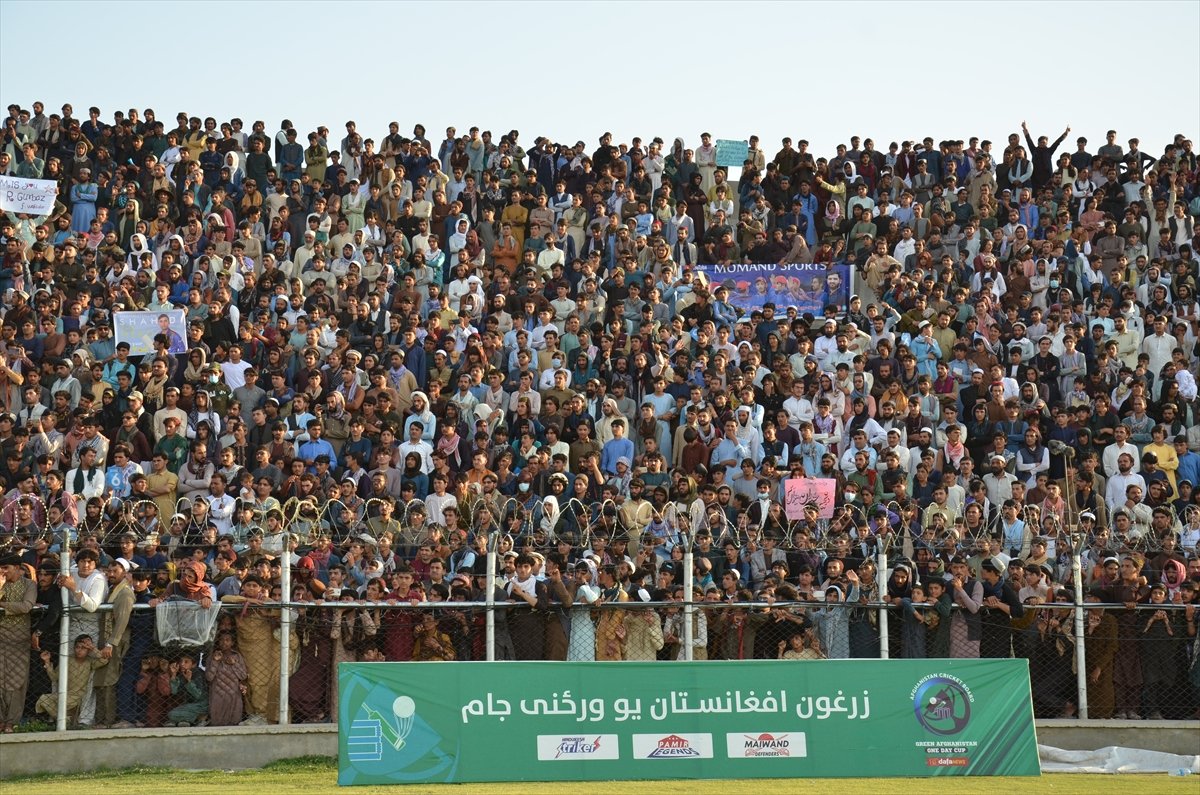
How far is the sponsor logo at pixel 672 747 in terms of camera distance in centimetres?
1506

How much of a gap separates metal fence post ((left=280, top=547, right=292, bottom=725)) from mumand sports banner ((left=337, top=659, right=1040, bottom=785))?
1.88 m

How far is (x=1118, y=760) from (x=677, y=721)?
15.4 feet

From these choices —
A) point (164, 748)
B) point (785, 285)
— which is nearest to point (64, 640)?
point (164, 748)

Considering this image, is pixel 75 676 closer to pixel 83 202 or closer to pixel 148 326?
pixel 148 326

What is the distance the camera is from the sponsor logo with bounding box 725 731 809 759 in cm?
1513

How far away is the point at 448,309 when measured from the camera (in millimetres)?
25562

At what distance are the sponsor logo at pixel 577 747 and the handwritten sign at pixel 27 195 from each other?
15943mm

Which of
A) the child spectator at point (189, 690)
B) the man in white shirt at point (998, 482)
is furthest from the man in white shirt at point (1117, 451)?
the child spectator at point (189, 690)

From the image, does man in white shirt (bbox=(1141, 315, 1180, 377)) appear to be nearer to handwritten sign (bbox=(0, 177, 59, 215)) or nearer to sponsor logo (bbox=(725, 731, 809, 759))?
sponsor logo (bbox=(725, 731, 809, 759))

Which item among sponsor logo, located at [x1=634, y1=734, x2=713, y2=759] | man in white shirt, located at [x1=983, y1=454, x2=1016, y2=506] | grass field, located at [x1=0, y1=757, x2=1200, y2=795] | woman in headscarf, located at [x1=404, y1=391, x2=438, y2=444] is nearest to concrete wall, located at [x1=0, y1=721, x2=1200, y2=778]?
grass field, located at [x1=0, y1=757, x2=1200, y2=795]

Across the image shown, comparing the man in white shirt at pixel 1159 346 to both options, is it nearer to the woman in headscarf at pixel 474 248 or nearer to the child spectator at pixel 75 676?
the woman in headscarf at pixel 474 248

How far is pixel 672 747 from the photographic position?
49.5ft

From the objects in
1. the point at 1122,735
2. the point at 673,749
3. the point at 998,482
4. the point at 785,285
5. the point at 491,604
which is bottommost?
the point at 1122,735

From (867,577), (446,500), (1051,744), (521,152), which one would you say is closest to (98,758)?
(446,500)
